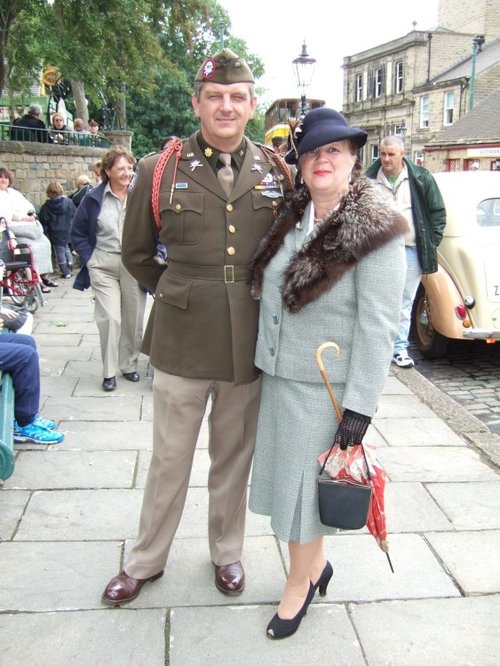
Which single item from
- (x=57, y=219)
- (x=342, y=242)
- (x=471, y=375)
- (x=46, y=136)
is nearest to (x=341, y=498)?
(x=342, y=242)

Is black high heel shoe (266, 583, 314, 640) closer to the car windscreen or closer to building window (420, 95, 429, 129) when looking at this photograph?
the car windscreen

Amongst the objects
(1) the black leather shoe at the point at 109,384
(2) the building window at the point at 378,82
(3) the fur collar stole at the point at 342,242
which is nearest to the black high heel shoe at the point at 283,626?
(3) the fur collar stole at the point at 342,242

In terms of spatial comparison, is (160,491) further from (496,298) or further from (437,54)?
(437,54)

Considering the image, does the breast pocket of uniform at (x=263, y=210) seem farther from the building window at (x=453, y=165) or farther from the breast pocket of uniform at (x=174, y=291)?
the building window at (x=453, y=165)

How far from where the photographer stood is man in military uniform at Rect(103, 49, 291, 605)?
273cm

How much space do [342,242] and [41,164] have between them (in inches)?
564

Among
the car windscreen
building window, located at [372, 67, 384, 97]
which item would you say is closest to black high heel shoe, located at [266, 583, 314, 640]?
the car windscreen

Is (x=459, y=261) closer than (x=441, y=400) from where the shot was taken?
No

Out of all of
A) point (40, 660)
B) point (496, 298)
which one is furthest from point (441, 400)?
point (40, 660)

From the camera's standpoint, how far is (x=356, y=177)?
2.56 metres

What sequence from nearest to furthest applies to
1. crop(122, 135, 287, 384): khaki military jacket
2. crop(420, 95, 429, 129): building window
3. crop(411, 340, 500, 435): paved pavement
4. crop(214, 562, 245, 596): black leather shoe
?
crop(122, 135, 287, 384): khaki military jacket
crop(214, 562, 245, 596): black leather shoe
crop(411, 340, 500, 435): paved pavement
crop(420, 95, 429, 129): building window

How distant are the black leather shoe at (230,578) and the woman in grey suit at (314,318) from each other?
293 millimetres

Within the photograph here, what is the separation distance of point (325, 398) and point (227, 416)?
55 cm

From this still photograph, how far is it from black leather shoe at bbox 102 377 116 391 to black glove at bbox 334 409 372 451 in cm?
373
